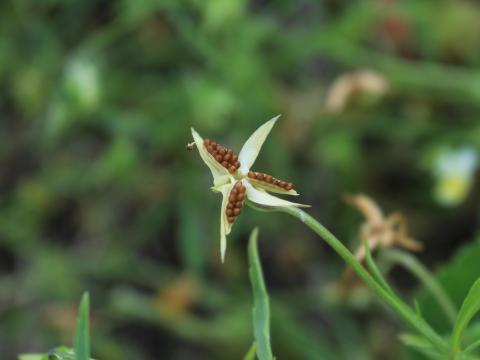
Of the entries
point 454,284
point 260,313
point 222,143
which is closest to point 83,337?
point 260,313

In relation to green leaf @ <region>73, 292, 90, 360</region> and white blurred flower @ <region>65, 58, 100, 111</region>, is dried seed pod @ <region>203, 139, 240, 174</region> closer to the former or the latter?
green leaf @ <region>73, 292, 90, 360</region>

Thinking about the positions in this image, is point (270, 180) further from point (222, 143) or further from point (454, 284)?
point (222, 143)

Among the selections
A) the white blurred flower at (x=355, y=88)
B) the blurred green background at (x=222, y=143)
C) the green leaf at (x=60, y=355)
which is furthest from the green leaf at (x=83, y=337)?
the white blurred flower at (x=355, y=88)

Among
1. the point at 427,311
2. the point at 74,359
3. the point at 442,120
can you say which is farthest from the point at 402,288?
the point at 74,359

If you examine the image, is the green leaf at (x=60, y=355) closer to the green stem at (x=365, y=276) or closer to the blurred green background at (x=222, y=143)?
the green stem at (x=365, y=276)

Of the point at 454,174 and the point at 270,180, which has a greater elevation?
the point at 454,174

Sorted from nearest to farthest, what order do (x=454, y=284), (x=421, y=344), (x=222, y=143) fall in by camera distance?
(x=421, y=344), (x=454, y=284), (x=222, y=143)

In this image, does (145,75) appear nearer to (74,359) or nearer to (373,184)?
(373,184)
